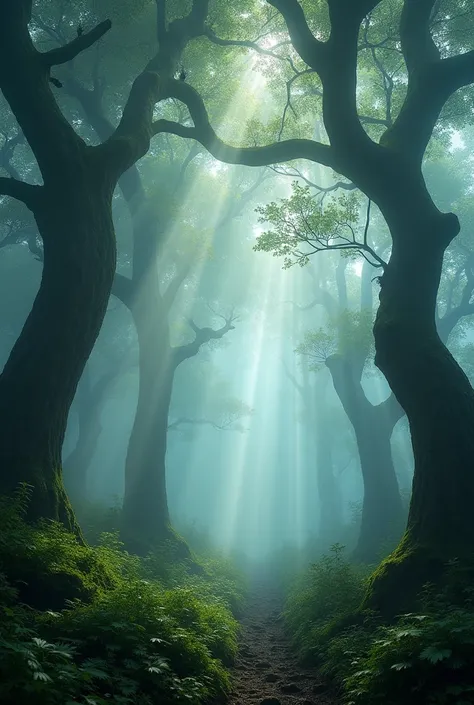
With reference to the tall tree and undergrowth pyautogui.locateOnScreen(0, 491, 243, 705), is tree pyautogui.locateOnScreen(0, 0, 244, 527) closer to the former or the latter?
undergrowth pyautogui.locateOnScreen(0, 491, 243, 705)

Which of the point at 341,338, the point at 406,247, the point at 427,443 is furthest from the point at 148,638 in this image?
the point at 341,338

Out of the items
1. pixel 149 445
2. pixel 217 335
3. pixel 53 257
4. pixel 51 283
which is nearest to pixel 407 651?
pixel 51 283

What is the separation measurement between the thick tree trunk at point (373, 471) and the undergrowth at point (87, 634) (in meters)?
10.9

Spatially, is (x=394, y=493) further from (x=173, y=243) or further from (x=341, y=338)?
(x=173, y=243)

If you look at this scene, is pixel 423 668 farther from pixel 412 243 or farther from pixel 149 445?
pixel 149 445

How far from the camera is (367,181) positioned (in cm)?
878

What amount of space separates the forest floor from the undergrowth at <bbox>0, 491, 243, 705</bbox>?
1.16ft

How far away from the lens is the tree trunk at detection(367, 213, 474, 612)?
6.19 m

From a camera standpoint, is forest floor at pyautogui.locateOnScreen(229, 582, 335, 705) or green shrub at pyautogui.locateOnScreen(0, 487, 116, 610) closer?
green shrub at pyautogui.locateOnScreen(0, 487, 116, 610)

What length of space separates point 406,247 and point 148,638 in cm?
710

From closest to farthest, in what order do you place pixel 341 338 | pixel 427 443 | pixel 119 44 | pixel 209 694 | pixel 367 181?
pixel 209 694
pixel 427 443
pixel 367 181
pixel 119 44
pixel 341 338

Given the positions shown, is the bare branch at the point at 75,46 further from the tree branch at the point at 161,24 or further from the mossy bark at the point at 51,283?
the tree branch at the point at 161,24

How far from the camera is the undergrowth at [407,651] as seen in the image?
3641 mm

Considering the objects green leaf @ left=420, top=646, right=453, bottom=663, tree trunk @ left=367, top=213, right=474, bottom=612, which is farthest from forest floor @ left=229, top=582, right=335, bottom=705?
green leaf @ left=420, top=646, right=453, bottom=663
